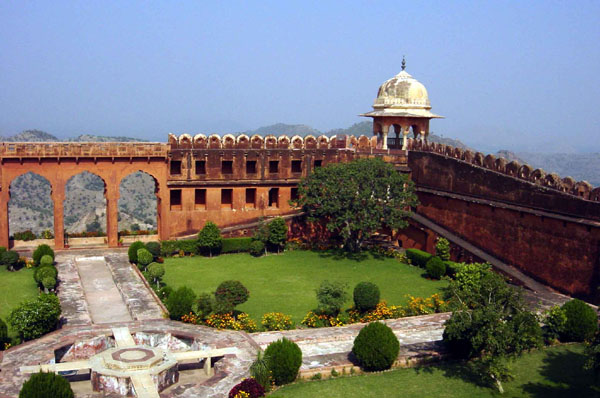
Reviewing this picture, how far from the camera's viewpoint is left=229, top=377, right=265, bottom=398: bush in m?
15.7

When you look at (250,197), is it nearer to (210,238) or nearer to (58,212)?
(210,238)

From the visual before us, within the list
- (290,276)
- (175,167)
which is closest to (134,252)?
(175,167)

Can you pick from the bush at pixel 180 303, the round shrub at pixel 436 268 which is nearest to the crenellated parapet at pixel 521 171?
the round shrub at pixel 436 268

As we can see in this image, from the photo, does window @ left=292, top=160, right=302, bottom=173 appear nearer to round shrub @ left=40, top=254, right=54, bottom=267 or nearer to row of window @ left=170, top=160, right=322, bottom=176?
row of window @ left=170, top=160, right=322, bottom=176

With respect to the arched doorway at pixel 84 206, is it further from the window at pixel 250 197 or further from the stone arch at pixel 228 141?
the stone arch at pixel 228 141

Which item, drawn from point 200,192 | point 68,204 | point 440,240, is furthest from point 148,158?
point 68,204

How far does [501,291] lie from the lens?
16969 mm

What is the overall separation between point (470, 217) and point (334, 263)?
6.20 meters

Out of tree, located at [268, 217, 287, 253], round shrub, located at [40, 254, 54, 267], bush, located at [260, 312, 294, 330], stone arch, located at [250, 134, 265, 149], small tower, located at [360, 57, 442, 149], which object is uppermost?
small tower, located at [360, 57, 442, 149]

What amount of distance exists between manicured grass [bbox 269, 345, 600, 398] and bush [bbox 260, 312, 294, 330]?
3.73 metres

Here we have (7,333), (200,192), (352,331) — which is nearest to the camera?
(7,333)

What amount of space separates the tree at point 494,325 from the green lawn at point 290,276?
20.8 ft

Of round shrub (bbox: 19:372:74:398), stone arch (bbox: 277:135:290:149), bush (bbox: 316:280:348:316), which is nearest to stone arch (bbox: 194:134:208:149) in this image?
stone arch (bbox: 277:135:290:149)

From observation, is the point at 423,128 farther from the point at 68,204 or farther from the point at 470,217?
the point at 68,204
